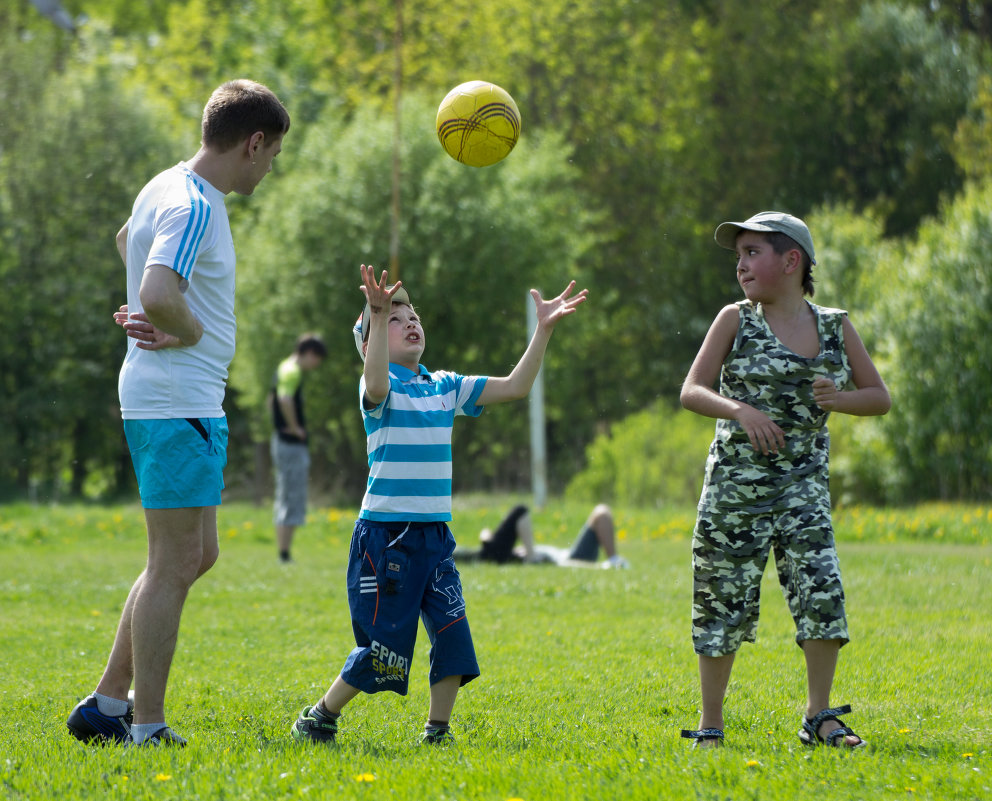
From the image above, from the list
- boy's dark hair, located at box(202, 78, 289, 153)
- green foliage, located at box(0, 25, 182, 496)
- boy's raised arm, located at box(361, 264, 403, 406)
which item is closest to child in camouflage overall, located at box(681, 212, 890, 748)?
boy's raised arm, located at box(361, 264, 403, 406)

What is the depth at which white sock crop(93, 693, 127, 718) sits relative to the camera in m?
4.37

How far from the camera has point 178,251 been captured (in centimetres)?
396

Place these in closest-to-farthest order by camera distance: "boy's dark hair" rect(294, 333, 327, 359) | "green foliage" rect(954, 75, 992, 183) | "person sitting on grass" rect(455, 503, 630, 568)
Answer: "person sitting on grass" rect(455, 503, 630, 568) < "boy's dark hair" rect(294, 333, 327, 359) < "green foliage" rect(954, 75, 992, 183)

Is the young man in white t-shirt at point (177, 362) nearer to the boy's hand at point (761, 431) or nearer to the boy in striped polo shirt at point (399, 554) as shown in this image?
the boy in striped polo shirt at point (399, 554)

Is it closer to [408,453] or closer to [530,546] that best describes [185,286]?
[408,453]

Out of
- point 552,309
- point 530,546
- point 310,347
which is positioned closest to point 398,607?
point 552,309

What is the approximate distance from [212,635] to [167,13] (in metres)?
37.1

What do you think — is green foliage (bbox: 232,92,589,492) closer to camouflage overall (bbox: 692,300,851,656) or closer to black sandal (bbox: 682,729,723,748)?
camouflage overall (bbox: 692,300,851,656)

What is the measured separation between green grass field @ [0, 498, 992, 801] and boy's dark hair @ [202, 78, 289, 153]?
85.9 inches

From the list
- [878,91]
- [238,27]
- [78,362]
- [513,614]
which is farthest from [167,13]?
[513,614]

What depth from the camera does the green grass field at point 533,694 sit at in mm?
3664

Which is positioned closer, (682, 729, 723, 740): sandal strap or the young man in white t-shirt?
the young man in white t-shirt

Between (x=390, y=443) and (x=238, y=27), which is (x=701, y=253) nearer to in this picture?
(x=238, y=27)

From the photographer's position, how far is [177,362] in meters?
4.09
